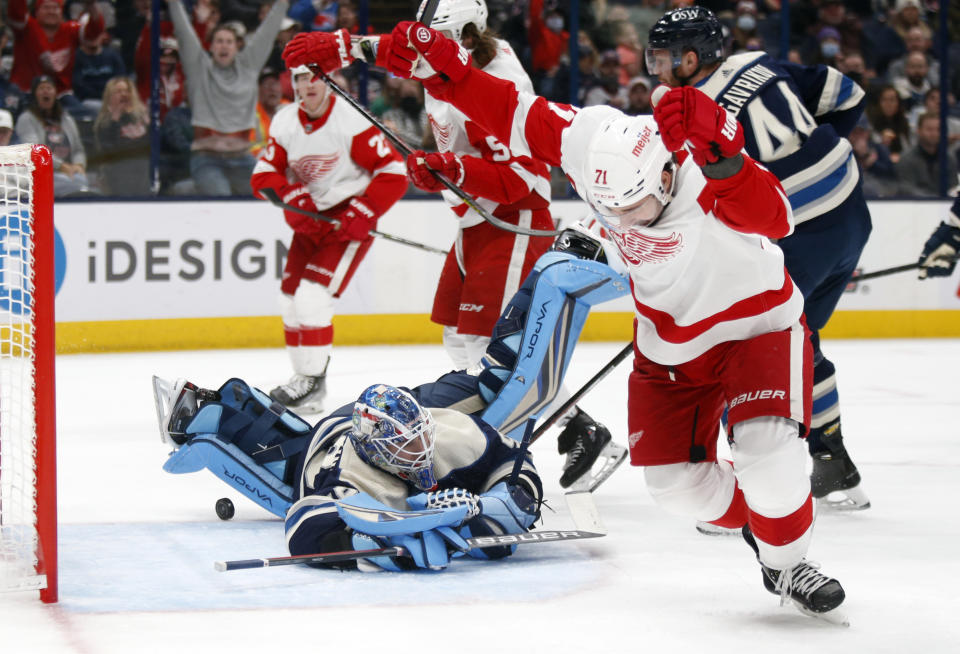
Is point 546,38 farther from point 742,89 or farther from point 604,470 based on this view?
point 742,89

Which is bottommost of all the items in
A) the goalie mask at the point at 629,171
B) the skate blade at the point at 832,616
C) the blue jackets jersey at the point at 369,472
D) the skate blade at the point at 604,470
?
the skate blade at the point at 604,470

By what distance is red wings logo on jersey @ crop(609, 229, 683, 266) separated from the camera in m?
2.45

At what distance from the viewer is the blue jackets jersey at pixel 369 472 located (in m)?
2.91

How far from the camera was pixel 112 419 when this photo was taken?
5156mm

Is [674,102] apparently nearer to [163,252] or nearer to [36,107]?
[163,252]

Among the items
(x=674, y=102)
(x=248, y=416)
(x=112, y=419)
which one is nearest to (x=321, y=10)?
(x=112, y=419)

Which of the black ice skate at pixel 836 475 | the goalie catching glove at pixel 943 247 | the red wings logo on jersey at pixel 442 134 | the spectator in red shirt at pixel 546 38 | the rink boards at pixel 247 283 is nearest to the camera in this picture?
the black ice skate at pixel 836 475

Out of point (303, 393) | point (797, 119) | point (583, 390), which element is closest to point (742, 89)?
point (797, 119)

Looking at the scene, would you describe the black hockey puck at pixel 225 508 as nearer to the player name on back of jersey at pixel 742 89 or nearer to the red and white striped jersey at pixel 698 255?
the red and white striped jersey at pixel 698 255

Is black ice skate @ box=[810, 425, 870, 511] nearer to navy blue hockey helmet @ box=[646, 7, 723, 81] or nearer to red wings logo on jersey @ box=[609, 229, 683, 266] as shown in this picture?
navy blue hockey helmet @ box=[646, 7, 723, 81]

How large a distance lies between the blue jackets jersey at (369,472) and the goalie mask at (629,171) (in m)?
0.86

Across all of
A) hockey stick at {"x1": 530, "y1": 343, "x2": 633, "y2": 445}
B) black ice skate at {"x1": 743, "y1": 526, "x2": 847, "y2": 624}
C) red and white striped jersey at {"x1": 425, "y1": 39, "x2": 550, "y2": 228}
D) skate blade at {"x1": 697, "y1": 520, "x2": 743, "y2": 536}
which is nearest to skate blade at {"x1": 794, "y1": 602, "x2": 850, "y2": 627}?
black ice skate at {"x1": 743, "y1": 526, "x2": 847, "y2": 624}

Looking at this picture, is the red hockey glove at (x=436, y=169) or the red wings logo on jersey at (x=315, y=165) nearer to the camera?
the red hockey glove at (x=436, y=169)

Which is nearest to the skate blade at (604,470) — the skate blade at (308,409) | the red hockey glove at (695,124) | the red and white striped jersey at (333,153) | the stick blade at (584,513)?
the stick blade at (584,513)
